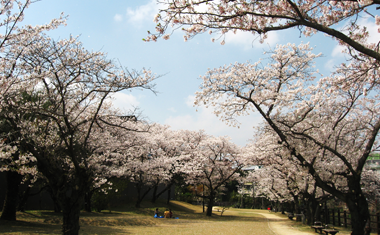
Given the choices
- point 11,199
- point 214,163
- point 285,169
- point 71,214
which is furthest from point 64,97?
point 214,163

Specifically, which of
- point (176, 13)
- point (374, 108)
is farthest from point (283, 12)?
point (374, 108)

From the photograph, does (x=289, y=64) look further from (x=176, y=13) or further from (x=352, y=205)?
(x=176, y=13)

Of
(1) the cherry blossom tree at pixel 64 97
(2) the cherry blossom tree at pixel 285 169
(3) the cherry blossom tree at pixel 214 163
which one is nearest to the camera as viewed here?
(1) the cherry blossom tree at pixel 64 97

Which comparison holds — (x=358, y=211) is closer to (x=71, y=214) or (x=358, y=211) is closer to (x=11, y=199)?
(x=71, y=214)

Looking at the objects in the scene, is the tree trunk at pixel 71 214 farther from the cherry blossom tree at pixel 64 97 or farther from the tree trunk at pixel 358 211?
the tree trunk at pixel 358 211

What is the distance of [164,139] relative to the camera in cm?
2880

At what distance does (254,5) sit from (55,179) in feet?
Result: 23.4

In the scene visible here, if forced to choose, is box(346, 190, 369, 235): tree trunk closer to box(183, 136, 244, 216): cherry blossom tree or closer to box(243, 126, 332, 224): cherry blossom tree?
→ box(243, 126, 332, 224): cherry blossom tree

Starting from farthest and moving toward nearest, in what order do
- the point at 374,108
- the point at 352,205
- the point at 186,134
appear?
the point at 186,134, the point at 374,108, the point at 352,205

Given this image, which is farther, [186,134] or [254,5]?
[186,134]

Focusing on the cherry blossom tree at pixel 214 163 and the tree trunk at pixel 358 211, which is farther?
the cherry blossom tree at pixel 214 163

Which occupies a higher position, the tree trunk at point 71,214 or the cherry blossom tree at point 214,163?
the cherry blossom tree at point 214,163

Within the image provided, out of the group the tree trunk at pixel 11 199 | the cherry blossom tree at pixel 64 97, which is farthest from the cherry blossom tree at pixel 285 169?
the tree trunk at pixel 11 199

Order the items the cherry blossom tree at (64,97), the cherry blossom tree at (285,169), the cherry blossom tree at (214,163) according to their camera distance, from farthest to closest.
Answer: the cherry blossom tree at (214,163)
the cherry blossom tree at (285,169)
the cherry blossom tree at (64,97)
